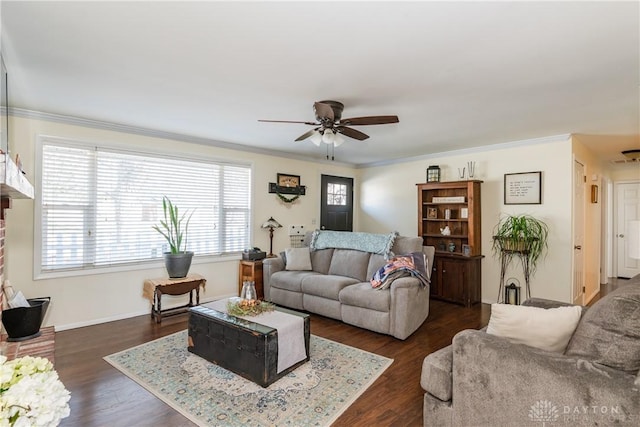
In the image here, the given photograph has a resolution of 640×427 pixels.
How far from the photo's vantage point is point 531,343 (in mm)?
1723

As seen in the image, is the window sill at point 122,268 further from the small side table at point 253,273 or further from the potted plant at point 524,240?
the potted plant at point 524,240

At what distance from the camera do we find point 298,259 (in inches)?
185

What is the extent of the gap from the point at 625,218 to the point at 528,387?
7.20 m

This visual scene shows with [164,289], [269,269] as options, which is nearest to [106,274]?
[164,289]

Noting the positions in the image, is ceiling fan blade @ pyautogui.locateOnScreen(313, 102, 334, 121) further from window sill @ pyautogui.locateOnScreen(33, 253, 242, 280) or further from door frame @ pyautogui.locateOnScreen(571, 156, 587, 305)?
door frame @ pyautogui.locateOnScreen(571, 156, 587, 305)

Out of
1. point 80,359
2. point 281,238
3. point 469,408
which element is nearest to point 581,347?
point 469,408

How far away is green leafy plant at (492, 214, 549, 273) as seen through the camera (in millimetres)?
4301

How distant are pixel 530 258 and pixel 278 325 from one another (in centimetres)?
375

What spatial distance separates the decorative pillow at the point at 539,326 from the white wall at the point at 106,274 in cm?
396

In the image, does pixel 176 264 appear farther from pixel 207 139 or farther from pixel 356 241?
pixel 356 241

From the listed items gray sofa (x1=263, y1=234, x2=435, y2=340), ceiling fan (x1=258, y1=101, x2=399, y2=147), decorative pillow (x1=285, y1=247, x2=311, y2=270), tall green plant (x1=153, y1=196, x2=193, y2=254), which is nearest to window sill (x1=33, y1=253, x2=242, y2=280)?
tall green plant (x1=153, y1=196, x2=193, y2=254)

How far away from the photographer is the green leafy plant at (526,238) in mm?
4301

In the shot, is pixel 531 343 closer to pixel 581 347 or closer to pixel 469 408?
pixel 581 347

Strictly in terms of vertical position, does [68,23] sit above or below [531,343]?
above
